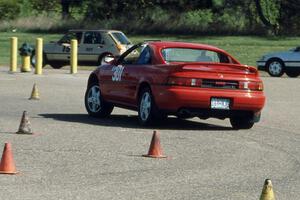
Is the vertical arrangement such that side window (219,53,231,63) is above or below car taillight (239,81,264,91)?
above

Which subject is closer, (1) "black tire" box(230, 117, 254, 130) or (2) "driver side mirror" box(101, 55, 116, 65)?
(1) "black tire" box(230, 117, 254, 130)

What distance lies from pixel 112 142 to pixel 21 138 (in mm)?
1292

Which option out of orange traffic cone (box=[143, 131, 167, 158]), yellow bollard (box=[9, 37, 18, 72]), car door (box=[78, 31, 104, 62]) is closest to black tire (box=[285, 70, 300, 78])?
car door (box=[78, 31, 104, 62])

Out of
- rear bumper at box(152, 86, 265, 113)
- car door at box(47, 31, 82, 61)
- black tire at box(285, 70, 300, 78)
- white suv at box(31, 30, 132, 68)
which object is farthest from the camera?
car door at box(47, 31, 82, 61)

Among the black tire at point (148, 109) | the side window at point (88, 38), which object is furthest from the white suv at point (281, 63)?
the black tire at point (148, 109)

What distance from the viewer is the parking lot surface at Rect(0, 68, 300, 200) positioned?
10.2 m

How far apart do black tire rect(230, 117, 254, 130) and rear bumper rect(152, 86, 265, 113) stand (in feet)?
1.47

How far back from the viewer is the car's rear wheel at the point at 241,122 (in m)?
17.2

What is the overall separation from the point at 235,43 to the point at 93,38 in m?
15.0

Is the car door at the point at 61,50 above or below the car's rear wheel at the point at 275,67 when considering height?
below

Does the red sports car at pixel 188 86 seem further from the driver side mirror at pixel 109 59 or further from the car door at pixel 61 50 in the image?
the car door at pixel 61 50

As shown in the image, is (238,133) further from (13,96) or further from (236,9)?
(236,9)

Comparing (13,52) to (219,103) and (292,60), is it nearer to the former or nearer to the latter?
(292,60)

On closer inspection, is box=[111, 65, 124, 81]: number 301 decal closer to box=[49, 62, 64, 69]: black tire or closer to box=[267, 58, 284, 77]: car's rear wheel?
box=[267, 58, 284, 77]: car's rear wheel
